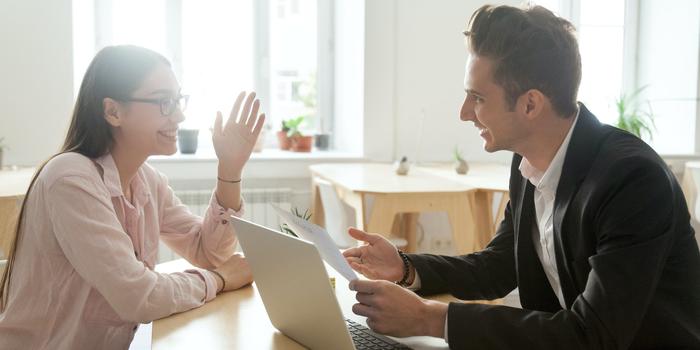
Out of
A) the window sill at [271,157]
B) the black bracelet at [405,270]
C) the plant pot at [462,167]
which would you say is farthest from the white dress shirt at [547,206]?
the window sill at [271,157]

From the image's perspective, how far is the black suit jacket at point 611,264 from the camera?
120 cm

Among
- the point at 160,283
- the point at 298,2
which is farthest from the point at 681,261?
the point at 298,2

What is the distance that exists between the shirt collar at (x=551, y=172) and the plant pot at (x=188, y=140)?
11.1 feet

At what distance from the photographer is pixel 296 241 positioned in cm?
113

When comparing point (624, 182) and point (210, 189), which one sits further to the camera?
point (210, 189)

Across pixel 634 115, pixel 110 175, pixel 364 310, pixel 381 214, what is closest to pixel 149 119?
pixel 110 175

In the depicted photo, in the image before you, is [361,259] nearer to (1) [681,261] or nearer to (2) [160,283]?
(2) [160,283]

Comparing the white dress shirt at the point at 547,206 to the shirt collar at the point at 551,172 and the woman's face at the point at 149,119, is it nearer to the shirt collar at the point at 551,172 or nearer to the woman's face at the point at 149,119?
the shirt collar at the point at 551,172

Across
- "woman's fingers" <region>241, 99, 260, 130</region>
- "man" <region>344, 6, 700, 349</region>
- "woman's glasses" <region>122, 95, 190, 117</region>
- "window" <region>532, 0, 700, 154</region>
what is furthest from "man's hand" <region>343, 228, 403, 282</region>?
"window" <region>532, 0, 700, 154</region>

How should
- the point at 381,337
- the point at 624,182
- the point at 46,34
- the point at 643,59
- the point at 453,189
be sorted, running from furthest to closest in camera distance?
the point at 643,59
the point at 46,34
the point at 453,189
the point at 381,337
the point at 624,182

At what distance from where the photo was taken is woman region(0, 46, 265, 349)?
1.55 metres

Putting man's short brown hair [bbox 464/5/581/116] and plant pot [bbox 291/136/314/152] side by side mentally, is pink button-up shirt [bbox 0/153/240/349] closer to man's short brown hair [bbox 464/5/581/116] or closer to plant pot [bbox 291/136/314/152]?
man's short brown hair [bbox 464/5/581/116]

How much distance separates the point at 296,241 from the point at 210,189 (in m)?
3.44

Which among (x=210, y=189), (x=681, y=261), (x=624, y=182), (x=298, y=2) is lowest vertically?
(x=210, y=189)
